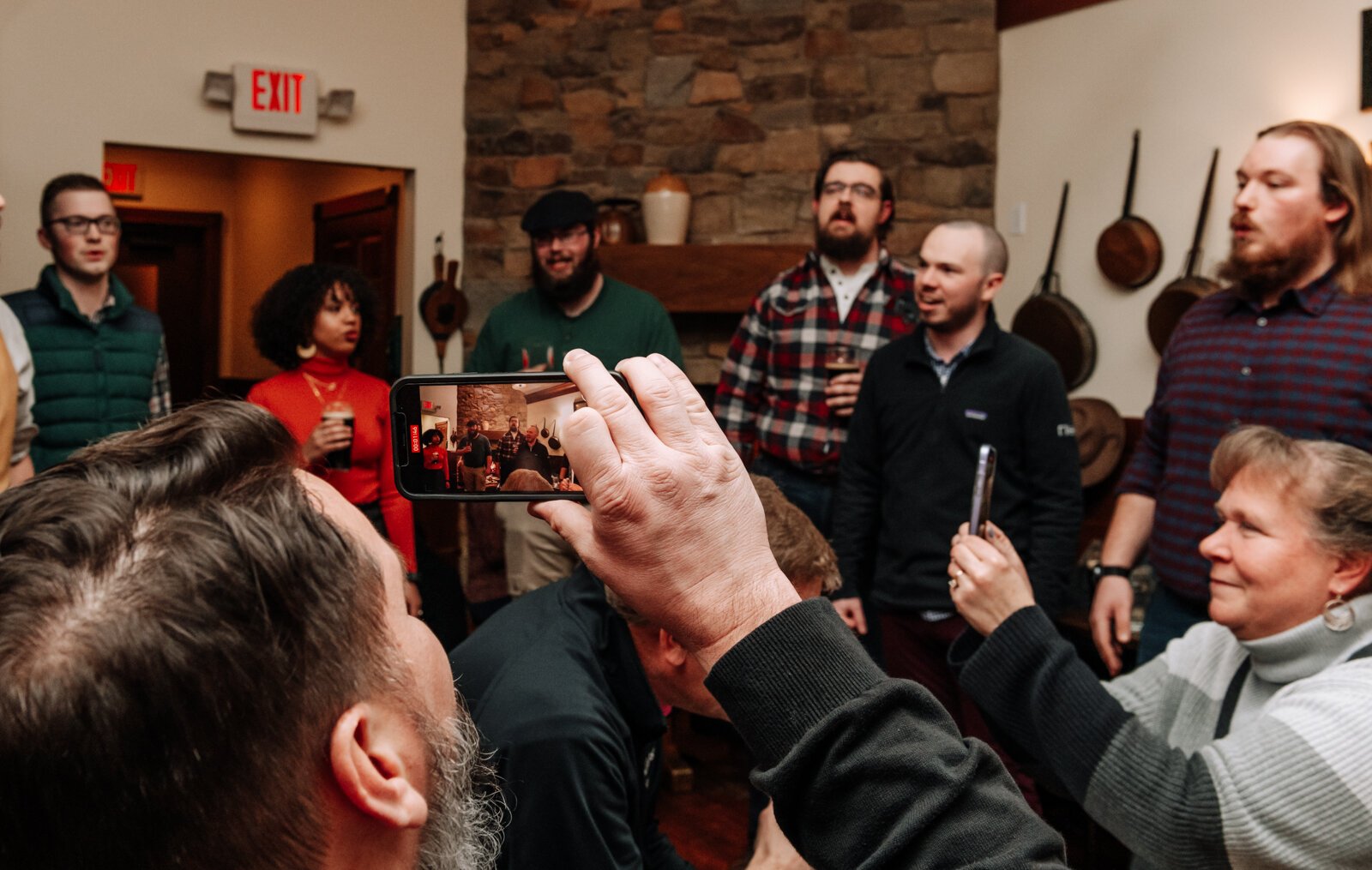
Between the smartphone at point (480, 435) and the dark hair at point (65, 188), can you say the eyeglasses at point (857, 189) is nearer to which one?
the dark hair at point (65, 188)

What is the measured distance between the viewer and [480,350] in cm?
363

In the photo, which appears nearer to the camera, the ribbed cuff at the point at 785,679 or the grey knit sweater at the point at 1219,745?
the ribbed cuff at the point at 785,679

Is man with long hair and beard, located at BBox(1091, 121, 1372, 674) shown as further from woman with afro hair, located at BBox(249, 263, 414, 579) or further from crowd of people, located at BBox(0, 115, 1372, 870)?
woman with afro hair, located at BBox(249, 263, 414, 579)

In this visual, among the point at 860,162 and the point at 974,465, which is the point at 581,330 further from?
the point at 974,465

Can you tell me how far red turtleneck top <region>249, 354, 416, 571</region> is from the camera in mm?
3008

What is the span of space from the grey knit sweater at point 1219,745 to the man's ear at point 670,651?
1.19 ft

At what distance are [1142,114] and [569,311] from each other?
7.37 feet

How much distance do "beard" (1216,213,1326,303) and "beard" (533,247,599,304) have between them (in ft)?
5.98

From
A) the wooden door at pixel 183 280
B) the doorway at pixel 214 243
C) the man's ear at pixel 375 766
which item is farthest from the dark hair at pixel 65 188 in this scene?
the wooden door at pixel 183 280

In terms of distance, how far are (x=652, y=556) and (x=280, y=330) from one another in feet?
9.10

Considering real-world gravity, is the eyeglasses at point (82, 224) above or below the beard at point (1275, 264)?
above

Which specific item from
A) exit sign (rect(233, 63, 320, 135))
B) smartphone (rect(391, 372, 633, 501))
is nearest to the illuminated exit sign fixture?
exit sign (rect(233, 63, 320, 135))

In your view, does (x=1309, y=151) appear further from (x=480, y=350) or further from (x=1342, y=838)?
(x=480, y=350)

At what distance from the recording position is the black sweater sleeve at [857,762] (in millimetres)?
633
